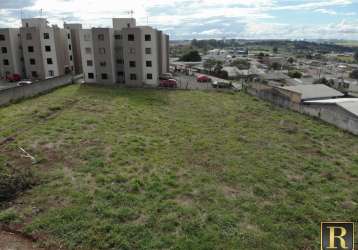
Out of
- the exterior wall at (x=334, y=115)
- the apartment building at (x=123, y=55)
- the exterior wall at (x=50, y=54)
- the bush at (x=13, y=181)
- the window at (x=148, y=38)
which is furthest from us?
the exterior wall at (x=50, y=54)

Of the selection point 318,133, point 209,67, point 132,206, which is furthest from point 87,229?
point 209,67

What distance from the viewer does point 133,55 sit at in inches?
1371

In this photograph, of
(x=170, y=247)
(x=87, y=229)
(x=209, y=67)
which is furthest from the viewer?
(x=209, y=67)

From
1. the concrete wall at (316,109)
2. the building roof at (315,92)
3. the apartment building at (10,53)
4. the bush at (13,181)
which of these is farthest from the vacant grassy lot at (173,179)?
the apartment building at (10,53)

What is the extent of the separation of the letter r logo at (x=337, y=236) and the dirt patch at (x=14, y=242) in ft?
27.9

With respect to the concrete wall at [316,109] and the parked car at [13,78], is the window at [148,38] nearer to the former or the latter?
the concrete wall at [316,109]

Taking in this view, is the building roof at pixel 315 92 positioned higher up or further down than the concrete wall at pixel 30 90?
further down

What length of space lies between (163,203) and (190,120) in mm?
12090

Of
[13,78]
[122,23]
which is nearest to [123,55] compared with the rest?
[122,23]

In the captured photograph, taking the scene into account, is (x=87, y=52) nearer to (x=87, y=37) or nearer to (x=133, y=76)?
(x=87, y=37)

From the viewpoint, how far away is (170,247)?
7305 millimetres

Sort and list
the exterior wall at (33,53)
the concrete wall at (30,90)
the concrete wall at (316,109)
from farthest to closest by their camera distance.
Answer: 1. the exterior wall at (33,53)
2. the concrete wall at (30,90)
3. the concrete wall at (316,109)

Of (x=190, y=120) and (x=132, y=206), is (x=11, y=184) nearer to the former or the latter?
(x=132, y=206)

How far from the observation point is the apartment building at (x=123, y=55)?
112ft
